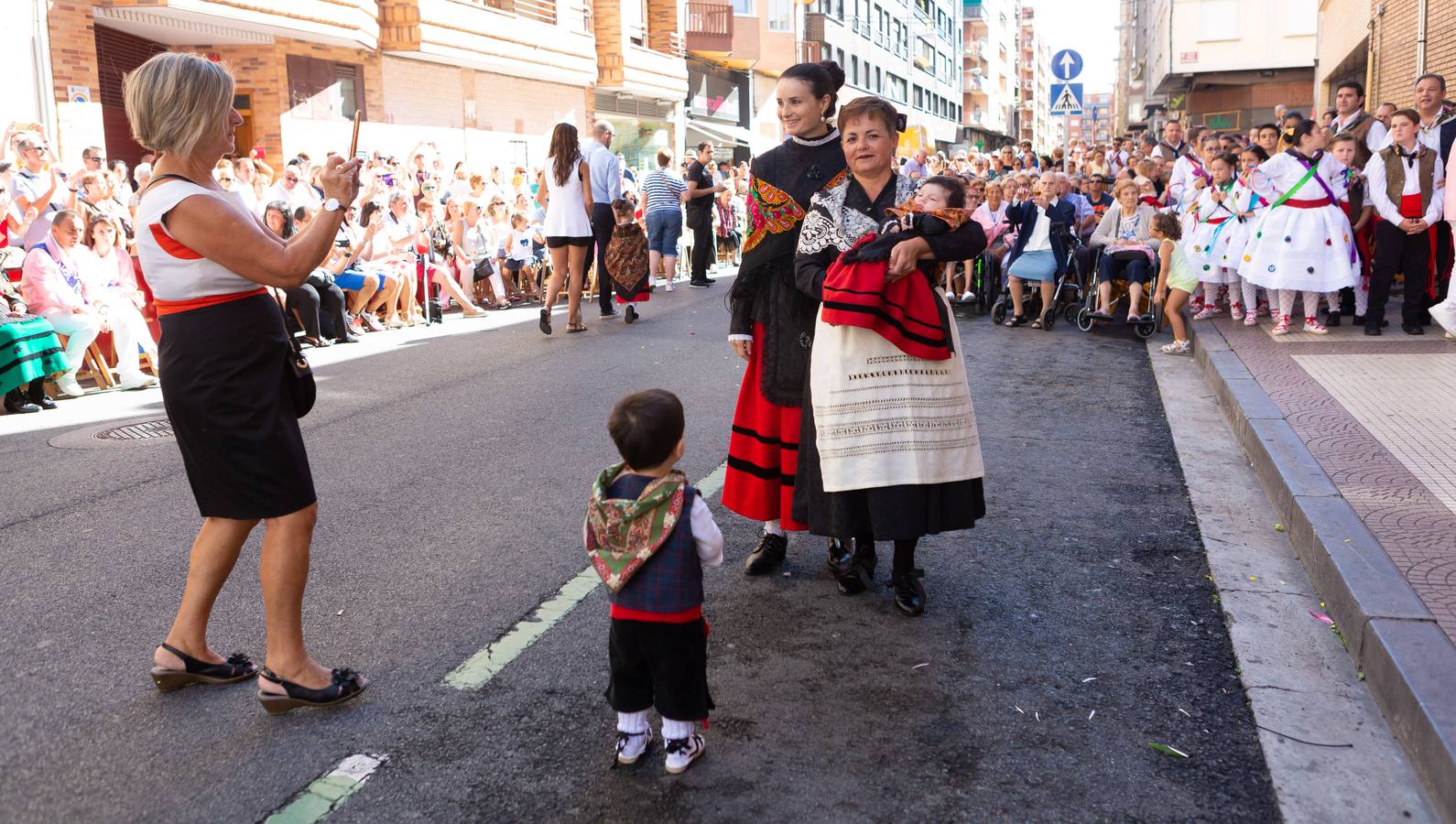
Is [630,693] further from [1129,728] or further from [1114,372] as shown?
[1114,372]

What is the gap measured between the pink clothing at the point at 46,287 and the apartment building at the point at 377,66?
23.3 feet

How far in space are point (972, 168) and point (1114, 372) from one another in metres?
17.3

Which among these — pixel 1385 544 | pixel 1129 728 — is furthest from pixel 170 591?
pixel 1385 544

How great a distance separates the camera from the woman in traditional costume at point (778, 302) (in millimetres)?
4512

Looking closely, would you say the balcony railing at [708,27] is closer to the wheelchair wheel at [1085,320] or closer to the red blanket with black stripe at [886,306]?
the wheelchair wheel at [1085,320]

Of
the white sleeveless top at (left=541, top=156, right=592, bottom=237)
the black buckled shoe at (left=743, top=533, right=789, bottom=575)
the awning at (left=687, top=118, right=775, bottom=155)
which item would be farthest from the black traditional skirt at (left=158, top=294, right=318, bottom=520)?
the awning at (left=687, top=118, right=775, bottom=155)

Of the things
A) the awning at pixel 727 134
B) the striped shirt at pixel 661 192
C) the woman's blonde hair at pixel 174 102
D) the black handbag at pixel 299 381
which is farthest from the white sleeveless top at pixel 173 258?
the awning at pixel 727 134

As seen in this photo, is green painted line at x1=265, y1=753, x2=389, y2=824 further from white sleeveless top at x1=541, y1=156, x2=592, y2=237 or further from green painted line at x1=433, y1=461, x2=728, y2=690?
white sleeveless top at x1=541, y1=156, x2=592, y2=237

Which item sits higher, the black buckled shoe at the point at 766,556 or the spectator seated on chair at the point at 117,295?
the spectator seated on chair at the point at 117,295

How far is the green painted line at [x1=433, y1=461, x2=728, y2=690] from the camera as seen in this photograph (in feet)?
12.8

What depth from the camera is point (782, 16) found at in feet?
158

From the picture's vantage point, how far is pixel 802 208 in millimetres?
4516

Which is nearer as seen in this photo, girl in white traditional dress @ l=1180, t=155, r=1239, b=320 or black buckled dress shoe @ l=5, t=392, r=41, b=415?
black buckled dress shoe @ l=5, t=392, r=41, b=415

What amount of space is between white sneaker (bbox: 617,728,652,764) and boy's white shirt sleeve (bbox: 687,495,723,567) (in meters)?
0.52
